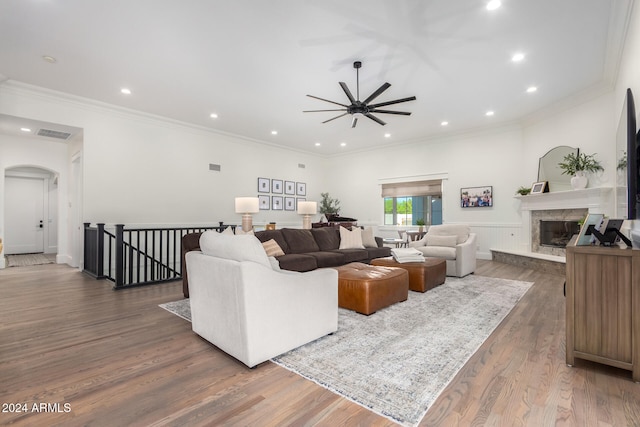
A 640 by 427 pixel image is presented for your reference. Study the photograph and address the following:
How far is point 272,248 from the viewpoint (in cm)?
458

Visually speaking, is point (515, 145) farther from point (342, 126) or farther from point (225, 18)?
point (225, 18)

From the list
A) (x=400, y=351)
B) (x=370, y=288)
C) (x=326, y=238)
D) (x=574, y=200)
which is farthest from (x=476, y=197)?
(x=400, y=351)

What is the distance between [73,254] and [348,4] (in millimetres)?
6969

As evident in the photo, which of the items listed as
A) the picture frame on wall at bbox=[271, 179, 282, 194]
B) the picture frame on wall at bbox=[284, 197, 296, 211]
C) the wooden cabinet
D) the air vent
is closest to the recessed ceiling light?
the wooden cabinet

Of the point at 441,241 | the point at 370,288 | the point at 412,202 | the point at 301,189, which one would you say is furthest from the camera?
the point at 301,189

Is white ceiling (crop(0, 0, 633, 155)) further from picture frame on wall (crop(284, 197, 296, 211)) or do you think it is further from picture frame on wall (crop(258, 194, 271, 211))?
picture frame on wall (crop(284, 197, 296, 211))

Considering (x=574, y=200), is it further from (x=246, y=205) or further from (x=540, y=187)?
(x=246, y=205)

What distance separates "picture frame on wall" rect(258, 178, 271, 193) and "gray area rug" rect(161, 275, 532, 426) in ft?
15.4

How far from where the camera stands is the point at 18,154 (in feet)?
19.8

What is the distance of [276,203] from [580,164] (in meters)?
6.66

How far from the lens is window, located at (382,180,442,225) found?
795cm

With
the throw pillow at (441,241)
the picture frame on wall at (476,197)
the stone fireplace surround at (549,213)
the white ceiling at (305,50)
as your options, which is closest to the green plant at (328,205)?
the picture frame on wall at (476,197)

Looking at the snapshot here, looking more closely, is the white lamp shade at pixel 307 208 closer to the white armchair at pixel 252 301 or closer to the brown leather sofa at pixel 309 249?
the brown leather sofa at pixel 309 249

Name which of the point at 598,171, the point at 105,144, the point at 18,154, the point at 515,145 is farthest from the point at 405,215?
the point at 18,154
